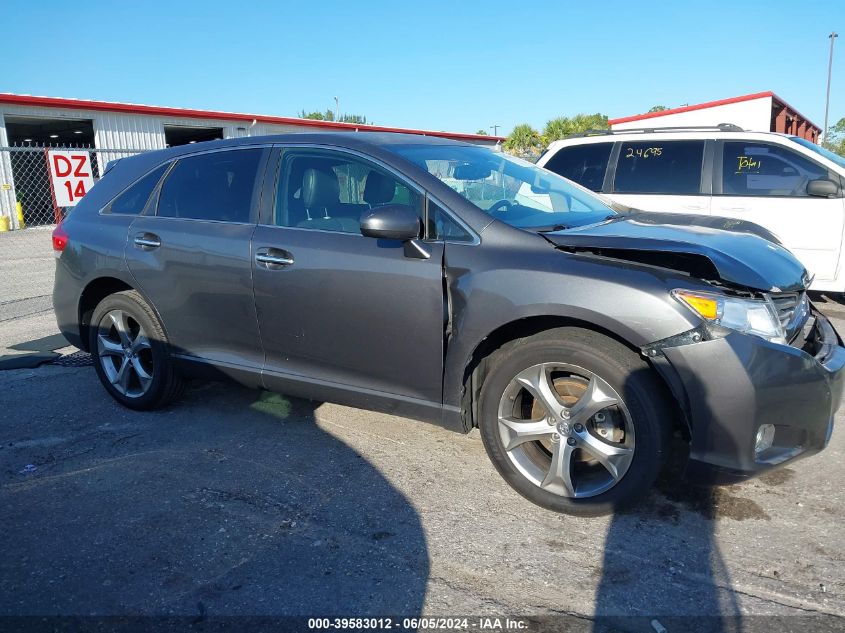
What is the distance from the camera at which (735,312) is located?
2746 millimetres

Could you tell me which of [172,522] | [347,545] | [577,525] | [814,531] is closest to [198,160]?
[172,522]

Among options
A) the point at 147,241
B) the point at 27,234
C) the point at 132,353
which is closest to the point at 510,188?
the point at 147,241

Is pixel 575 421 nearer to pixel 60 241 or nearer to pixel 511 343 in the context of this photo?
pixel 511 343

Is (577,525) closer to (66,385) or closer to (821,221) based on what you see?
(66,385)

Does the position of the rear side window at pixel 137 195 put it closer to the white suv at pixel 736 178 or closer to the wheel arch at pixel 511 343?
the wheel arch at pixel 511 343

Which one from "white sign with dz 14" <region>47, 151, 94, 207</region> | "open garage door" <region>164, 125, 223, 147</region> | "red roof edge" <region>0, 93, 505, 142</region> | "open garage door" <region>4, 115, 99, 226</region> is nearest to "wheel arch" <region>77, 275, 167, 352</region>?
"white sign with dz 14" <region>47, 151, 94, 207</region>

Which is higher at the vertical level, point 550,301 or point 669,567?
point 550,301

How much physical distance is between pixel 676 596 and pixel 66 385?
4.54 metres

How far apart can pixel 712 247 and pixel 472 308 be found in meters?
1.11

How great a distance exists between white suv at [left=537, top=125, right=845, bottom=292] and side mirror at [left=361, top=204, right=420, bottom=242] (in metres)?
4.69

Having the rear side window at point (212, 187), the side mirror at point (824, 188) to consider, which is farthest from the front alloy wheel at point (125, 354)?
the side mirror at point (824, 188)

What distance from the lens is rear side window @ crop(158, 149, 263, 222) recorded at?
404 cm

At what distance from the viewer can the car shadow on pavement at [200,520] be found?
103 inches

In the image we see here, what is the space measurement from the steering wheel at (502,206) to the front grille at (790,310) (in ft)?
4.28
